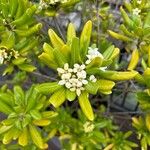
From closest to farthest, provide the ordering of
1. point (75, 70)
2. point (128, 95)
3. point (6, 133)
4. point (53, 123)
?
point (75, 70) → point (6, 133) → point (53, 123) → point (128, 95)

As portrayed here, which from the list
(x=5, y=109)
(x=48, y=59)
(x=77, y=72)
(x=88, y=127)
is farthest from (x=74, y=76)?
(x=88, y=127)

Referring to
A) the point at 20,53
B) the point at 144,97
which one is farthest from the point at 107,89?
the point at 20,53

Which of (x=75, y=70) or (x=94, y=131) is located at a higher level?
(x=75, y=70)

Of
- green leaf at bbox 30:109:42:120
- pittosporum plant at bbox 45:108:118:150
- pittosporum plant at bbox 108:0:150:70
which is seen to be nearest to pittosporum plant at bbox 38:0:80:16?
pittosporum plant at bbox 108:0:150:70

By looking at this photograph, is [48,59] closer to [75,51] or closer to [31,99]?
[75,51]

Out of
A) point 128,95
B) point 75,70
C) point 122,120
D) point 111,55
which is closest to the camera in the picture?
point 75,70

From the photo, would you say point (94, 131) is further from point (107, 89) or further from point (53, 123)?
point (107, 89)
